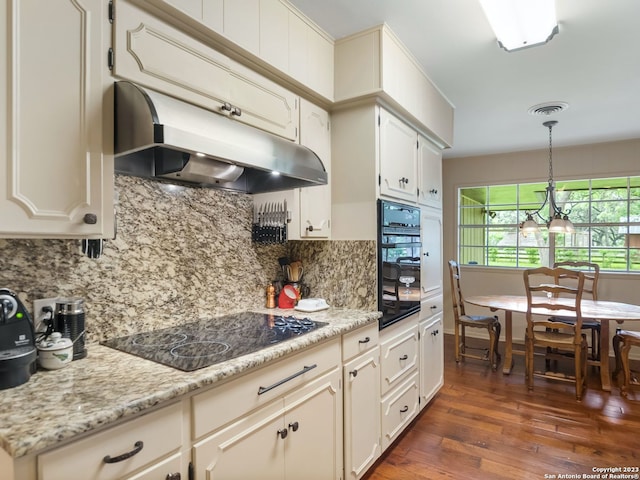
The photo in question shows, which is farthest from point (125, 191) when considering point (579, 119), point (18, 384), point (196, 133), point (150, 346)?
point (579, 119)

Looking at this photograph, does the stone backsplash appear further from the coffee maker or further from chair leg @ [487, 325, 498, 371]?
chair leg @ [487, 325, 498, 371]

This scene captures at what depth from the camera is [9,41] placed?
0.99 meters

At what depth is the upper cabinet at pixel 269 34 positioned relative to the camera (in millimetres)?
1426

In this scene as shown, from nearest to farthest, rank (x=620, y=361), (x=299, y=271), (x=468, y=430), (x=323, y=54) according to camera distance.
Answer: (x=323, y=54)
(x=299, y=271)
(x=468, y=430)
(x=620, y=361)

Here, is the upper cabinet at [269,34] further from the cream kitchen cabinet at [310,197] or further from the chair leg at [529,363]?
the chair leg at [529,363]

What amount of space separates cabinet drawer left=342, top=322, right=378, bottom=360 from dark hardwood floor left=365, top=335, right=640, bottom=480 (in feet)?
2.48

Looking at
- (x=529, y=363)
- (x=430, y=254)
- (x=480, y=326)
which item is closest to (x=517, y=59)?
(x=430, y=254)

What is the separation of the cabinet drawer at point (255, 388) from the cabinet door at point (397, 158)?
1.05 metres

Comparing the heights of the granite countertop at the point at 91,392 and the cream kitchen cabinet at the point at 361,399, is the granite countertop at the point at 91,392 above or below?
above

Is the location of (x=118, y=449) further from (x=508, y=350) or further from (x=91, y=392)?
(x=508, y=350)

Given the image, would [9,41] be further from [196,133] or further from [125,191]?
[125,191]

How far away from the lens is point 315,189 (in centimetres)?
217

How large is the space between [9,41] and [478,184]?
203 inches

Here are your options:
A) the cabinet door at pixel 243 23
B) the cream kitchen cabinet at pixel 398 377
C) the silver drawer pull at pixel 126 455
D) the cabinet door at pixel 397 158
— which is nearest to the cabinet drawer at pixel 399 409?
the cream kitchen cabinet at pixel 398 377
